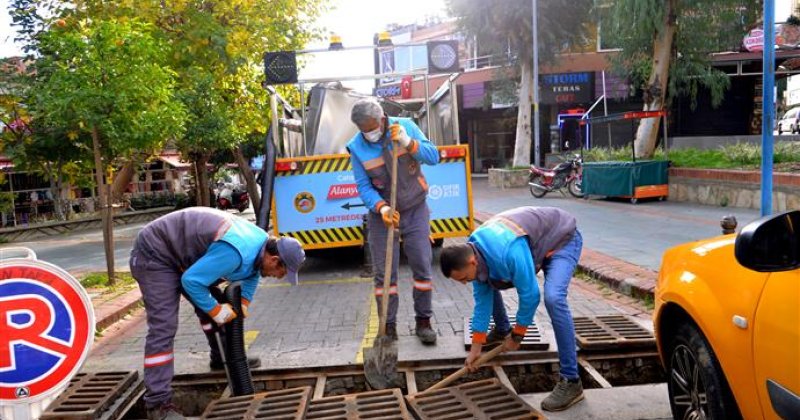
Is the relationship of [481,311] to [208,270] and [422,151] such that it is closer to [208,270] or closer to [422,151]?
[422,151]

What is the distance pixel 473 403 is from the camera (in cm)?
357

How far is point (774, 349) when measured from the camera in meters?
2.14

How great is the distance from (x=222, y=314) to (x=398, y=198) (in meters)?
1.62

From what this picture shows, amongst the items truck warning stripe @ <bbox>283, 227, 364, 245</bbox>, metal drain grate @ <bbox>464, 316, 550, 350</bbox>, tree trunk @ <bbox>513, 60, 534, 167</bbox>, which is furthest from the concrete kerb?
tree trunk @ <bbox>513, 60, 534, 167</bbox>

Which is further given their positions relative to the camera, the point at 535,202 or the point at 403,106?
the point at 535,202

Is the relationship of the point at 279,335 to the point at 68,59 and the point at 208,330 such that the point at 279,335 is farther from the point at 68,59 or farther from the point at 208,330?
the point at 68,59

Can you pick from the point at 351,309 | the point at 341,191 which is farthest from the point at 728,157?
the point at 351,309

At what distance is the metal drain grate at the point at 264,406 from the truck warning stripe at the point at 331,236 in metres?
3.95

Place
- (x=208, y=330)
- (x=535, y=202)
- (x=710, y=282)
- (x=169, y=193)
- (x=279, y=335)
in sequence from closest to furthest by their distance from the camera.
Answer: (x=710, y=282) < (x=208, y=330) < (x=279, y=335) < (x=535, y=202) < (x=169, y=193)

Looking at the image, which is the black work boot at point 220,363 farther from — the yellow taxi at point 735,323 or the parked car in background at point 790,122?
the parked car in background at point 790,122

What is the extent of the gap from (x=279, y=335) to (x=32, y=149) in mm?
9425

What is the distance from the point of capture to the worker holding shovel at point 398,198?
4562 millimetres

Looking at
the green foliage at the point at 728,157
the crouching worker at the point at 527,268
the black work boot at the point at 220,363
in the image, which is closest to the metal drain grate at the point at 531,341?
the crouching worker at the point at 527,268

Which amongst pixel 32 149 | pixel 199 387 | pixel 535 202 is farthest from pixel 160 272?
pixel 535 202
